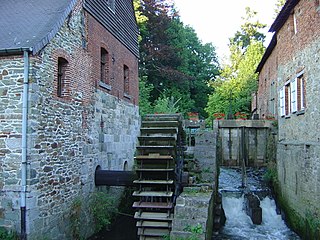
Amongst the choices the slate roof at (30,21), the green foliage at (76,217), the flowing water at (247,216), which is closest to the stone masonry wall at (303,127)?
the flowing water at (247,216)

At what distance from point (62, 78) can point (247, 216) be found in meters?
7.49

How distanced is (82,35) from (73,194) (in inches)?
158

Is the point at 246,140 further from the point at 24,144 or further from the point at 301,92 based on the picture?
the point at 24,144

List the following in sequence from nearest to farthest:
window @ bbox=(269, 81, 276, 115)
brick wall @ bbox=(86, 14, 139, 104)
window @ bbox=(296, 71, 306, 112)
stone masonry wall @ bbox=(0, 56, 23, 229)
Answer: stone masonry wall @ bbox=(0, 56, 23, 229), brick wall @ bbox=(86, 14, 139, 104), window @ bbox=(296, 71, 306, 112), window @ bbox=(269, 81, 276, 115)

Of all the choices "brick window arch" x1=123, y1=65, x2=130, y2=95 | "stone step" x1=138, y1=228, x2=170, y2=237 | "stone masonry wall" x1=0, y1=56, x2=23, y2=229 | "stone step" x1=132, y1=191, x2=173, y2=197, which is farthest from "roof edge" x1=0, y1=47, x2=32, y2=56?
"brick window arch" x1=123, y1=65, x2=130, y2=95

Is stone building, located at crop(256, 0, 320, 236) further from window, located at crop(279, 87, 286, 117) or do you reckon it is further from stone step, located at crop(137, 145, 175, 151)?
stone step, located at crop(137, 145, 175, 151)

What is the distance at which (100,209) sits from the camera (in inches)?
365

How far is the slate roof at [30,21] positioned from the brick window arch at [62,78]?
35.3 inches

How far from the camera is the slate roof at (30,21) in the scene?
22.3 feet

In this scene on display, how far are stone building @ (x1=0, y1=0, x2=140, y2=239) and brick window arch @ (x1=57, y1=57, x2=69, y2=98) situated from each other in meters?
0.02

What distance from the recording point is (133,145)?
44.2 feet

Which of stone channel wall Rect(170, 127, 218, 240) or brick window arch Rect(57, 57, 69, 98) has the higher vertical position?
brick window arch Rect(57, 57, 69, 98)

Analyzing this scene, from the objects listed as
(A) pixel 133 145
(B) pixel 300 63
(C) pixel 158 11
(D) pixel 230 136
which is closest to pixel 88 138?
(A) pixel 133 145

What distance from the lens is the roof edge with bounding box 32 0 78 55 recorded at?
6.73 meters
